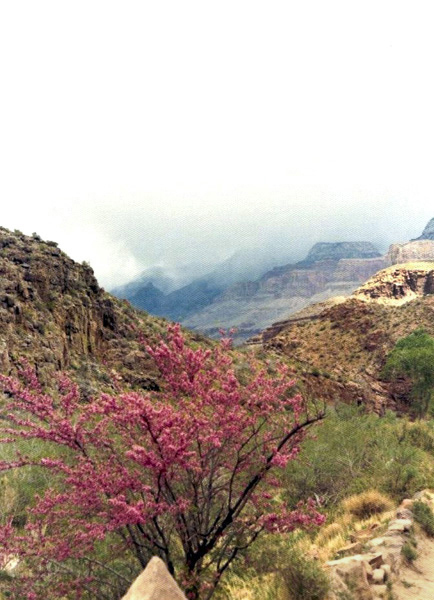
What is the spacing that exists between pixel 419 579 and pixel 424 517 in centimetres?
277

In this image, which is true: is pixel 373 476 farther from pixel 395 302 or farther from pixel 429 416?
pixel 395 302

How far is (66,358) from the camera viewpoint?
35.2 meters

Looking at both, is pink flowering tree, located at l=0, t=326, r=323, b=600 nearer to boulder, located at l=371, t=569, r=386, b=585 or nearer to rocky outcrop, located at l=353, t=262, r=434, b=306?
boulder, located at l=371, t=569, r=386, b=585

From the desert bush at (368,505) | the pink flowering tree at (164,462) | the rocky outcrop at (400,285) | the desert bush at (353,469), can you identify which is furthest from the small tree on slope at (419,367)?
the rocky outcrop at (400,285)

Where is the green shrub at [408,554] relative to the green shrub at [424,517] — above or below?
above

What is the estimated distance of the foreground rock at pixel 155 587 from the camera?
4664 millimetres

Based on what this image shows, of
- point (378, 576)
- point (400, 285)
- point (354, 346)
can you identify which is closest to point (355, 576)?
point (378, 576)

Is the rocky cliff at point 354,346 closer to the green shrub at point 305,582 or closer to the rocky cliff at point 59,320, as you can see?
the rocky cliff at point 59,320

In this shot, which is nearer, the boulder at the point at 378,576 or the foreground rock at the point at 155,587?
the foreground rock at the point at 155,587

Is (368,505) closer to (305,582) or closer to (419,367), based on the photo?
(305,582)

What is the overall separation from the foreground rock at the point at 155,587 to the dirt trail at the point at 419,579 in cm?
545

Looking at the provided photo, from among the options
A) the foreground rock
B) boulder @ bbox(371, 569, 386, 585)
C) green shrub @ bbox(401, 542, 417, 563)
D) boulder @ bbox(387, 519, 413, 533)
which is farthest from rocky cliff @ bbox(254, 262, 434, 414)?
the foreground rock

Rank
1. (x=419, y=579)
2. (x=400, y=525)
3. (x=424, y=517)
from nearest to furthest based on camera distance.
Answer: (x=419, y=579)
(x=400, y=525)
(x=424, y=517)

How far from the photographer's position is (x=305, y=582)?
23.9 ft
